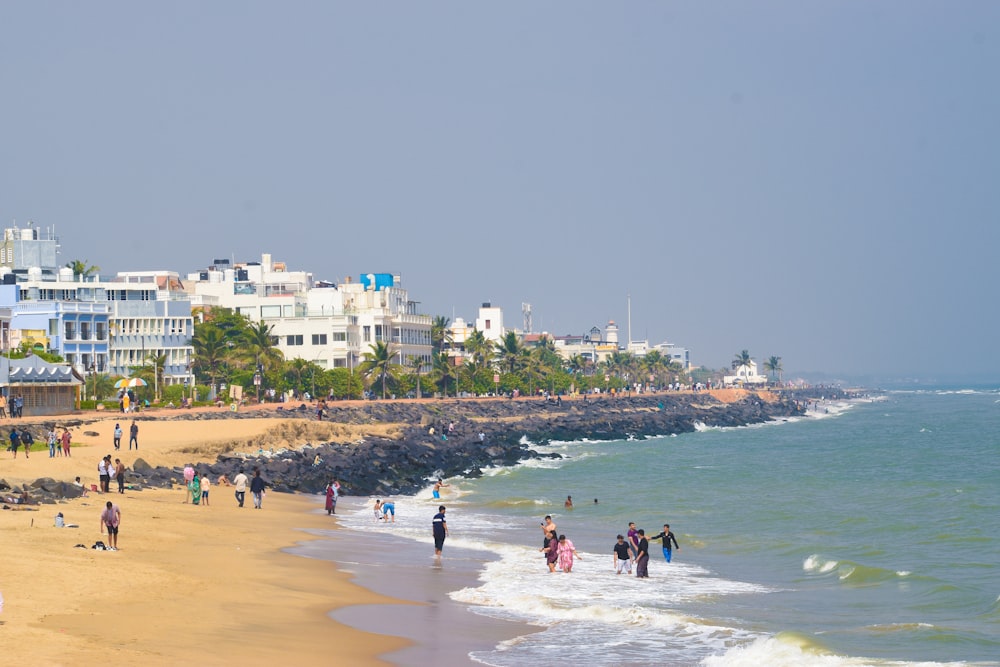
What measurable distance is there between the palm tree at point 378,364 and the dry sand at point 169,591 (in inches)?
2774

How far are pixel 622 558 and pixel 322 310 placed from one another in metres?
96.8

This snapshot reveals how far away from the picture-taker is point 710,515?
42281 millimetres

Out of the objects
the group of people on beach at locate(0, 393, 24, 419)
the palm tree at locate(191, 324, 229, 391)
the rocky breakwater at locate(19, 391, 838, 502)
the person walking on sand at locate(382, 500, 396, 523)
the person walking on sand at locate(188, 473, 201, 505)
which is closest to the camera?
the person walking on sand at locate(188, 473, 201, 505)

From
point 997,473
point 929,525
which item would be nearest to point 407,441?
point 997,473

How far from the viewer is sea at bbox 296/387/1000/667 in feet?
66.1

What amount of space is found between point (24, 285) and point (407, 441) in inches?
1610

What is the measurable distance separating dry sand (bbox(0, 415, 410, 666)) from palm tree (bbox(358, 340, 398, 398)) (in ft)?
231

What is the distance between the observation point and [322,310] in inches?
4820

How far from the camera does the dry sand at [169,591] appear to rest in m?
16.1

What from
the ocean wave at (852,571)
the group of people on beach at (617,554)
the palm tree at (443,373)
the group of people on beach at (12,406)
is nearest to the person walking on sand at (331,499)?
the group of people on beach at (617,554)

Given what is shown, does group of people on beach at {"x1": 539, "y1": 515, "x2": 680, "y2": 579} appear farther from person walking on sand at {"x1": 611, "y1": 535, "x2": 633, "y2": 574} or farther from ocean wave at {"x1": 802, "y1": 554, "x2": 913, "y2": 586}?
ocean wave at {"x1": 802, "y1": 554, "x2": 913, "y2": 586}

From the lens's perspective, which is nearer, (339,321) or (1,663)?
(1,663)

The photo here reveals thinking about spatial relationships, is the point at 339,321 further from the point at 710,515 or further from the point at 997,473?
the point at 710,515

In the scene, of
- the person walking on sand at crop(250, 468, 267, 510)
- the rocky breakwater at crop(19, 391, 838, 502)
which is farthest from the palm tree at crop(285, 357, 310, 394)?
the person walking on sand at crop(250, 468, 267, 510)
